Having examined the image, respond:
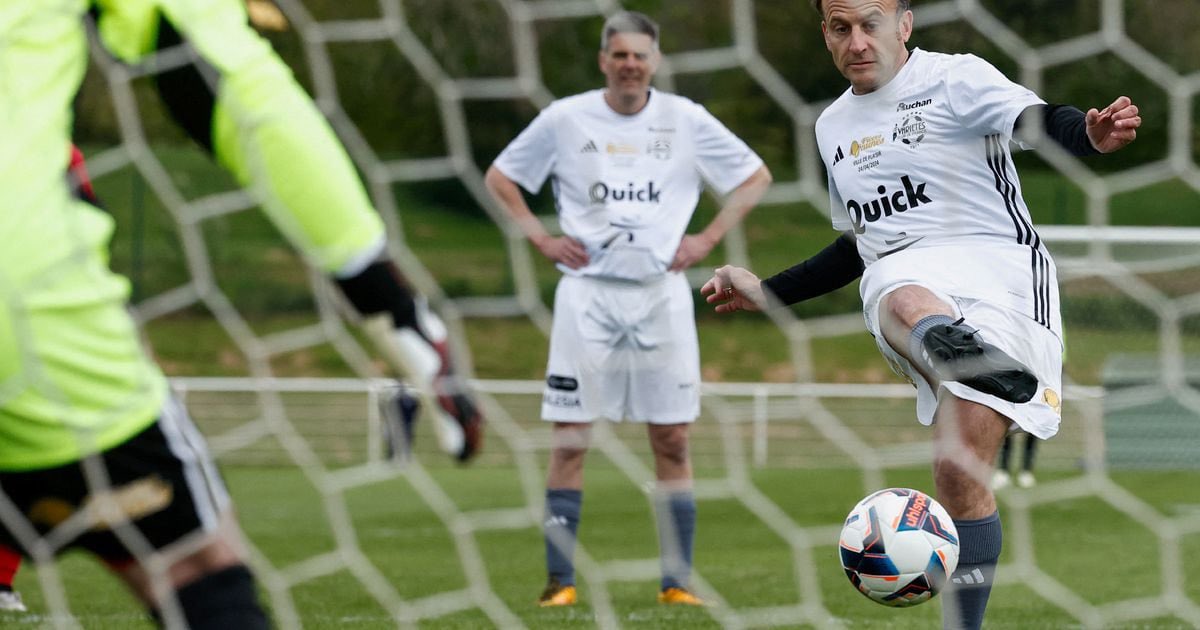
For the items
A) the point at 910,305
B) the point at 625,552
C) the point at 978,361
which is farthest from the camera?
the point at 625,552

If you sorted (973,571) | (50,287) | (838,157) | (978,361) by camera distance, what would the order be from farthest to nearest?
(838,157), (973,571), (978,361), (50,287)

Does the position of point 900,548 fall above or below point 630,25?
below

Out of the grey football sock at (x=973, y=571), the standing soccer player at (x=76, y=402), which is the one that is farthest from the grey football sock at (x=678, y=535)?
the standing soccer player at (x=76, y=402)

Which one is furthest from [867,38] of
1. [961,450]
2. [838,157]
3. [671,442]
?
[671,442]

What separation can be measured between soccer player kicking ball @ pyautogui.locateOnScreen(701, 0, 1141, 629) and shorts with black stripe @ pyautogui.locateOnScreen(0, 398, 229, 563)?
1.67m

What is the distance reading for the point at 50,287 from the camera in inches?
74.0

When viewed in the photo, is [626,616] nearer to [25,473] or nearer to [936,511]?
[936,511]

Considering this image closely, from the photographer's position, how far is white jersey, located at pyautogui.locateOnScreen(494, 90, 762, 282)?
17.3 ft

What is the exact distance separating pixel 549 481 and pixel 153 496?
10.5 feet

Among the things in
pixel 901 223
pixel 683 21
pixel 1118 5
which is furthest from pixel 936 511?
pixel 683 21

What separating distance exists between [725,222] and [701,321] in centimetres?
978

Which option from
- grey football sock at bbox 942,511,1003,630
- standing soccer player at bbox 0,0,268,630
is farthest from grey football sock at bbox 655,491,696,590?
standing soccer player at bbox 0,0,268,630

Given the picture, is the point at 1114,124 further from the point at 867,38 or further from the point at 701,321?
the point at 701,321

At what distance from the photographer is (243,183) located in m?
1.98
